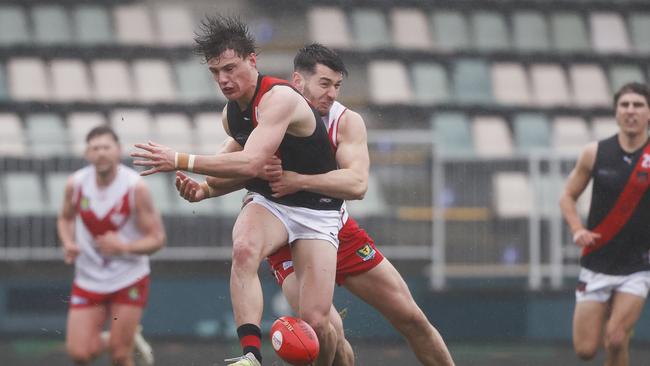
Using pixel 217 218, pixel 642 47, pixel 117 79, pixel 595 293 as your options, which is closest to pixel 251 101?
pixel 595 293

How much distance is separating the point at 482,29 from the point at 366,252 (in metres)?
10.6

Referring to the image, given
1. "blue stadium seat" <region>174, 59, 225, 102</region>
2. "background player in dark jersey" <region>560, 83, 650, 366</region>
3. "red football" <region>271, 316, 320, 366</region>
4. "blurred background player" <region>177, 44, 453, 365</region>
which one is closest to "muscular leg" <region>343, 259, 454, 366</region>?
"blurred background player" <region>177, 44, 453, 365</region>

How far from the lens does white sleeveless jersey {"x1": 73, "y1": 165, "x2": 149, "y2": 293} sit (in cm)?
934

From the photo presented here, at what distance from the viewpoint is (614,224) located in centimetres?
857

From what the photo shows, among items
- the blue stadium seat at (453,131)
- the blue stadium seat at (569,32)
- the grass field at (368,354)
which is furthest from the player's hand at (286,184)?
the blue stadium seat at (569,32)

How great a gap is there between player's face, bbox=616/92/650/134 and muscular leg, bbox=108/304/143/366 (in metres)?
3.60

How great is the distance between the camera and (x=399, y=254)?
12.9m

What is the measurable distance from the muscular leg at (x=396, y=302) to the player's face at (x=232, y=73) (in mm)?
1295

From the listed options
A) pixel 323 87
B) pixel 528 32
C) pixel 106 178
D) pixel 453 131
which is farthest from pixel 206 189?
pixel 528 32

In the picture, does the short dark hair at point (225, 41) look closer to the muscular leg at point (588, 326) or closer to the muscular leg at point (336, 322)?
the muscular leg at point (336, 322)

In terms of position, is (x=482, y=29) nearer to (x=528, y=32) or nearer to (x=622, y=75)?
(x=528, y=32)

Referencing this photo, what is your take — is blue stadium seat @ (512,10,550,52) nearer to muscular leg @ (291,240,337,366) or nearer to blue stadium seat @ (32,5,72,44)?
blue stadium seat @ (32,5,72,44)

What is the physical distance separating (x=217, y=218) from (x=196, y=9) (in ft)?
15.5

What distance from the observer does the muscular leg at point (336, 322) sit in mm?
6938
